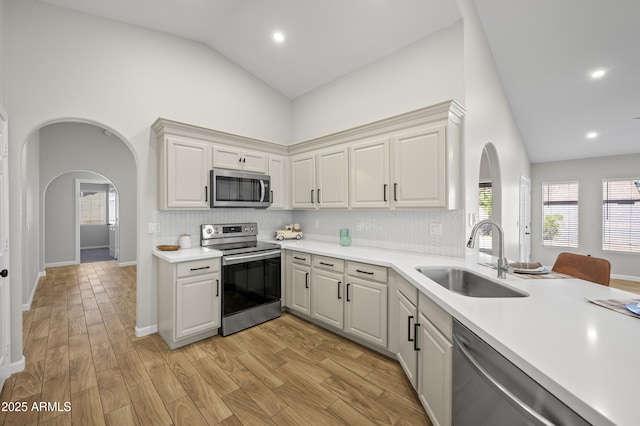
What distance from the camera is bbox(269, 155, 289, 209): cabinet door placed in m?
4.00

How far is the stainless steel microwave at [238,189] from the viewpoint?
3.30 m

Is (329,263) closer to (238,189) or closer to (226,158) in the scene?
(238,189)

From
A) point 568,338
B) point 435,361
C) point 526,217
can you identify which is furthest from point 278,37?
point 526,217

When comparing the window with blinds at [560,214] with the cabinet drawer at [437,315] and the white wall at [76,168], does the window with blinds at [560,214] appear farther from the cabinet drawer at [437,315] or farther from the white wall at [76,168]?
the white wall at [76,168]

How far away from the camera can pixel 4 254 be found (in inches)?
86.2

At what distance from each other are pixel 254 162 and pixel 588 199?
23.9ft

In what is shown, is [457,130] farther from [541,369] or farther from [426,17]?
[541,369]

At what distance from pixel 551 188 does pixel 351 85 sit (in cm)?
604

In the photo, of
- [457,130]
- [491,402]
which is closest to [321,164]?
[457,130]

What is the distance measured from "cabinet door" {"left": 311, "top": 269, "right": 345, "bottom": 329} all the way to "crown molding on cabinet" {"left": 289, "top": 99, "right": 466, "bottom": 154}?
1605 millimetres

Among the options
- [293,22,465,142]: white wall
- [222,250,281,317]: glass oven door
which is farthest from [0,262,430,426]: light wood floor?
[293,22,465,142]: white wall

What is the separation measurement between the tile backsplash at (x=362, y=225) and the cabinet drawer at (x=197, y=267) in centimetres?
68

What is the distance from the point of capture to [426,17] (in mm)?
2762

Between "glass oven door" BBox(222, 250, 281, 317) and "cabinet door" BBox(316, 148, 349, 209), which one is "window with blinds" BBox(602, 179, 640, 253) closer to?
Answer: "cabinet door" BBox(316, 148, 349, 209)
